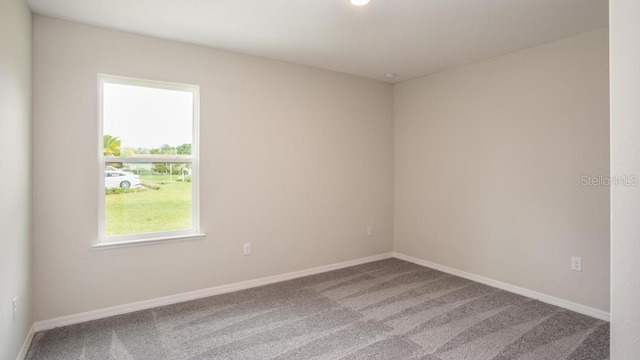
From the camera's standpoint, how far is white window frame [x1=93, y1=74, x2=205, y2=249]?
2885 millimetres

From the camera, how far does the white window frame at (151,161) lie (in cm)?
288

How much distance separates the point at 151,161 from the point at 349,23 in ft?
7.03

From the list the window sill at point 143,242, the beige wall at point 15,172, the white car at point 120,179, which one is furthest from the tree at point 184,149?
the beige wall at point 15,172

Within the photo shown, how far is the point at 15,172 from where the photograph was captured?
2.18m

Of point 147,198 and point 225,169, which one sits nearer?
point 147,198

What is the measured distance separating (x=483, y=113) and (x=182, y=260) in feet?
11.4

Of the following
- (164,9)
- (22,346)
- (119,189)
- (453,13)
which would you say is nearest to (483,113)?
(453,13)

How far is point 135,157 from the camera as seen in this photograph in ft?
9.99

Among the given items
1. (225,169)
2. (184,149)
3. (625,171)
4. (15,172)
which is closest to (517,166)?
(625,171)

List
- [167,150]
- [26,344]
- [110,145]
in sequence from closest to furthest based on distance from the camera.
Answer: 1. [26,344]
2. [110,145]
3. [167,150]

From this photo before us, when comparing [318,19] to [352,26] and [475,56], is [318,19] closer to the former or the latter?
[352,26]

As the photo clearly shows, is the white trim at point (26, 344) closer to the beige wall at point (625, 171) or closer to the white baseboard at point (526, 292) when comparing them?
the beige wall at point (625, 171)

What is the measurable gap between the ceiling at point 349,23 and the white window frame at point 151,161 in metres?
Answer: 0.43

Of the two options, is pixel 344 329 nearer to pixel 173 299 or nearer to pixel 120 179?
pixel 173 299
